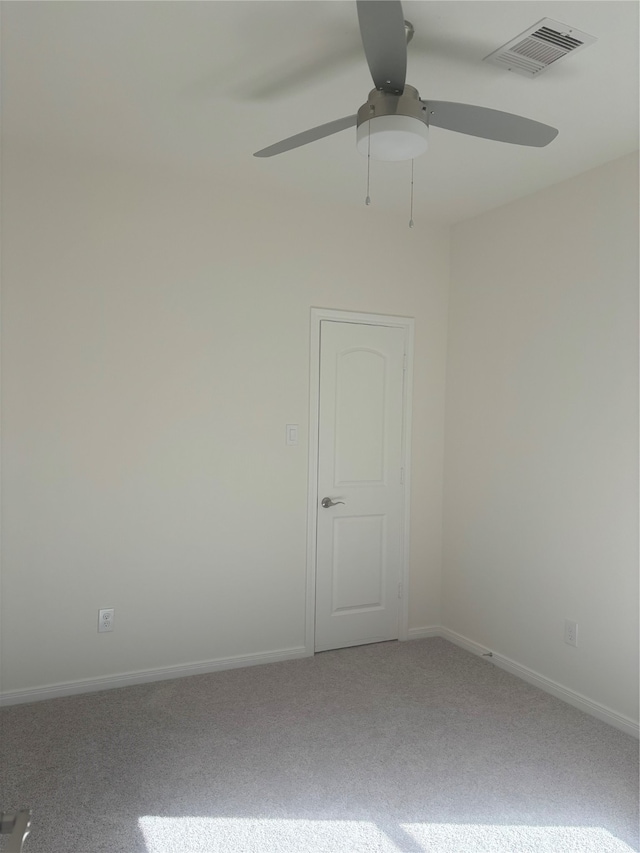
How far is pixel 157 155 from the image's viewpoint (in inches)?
126

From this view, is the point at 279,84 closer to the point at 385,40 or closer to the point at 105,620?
the point at 385,40

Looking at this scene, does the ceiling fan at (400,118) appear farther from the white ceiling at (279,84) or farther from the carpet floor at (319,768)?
the carpet floor at (319,768)

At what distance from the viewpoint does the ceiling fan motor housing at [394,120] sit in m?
2.00

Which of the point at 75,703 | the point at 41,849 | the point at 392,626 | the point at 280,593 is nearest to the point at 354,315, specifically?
the point at 280,593

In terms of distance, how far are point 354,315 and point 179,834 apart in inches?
112

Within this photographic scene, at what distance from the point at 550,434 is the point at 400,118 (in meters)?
2.06

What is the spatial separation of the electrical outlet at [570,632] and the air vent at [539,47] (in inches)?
101

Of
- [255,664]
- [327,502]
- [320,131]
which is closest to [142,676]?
[255,664]

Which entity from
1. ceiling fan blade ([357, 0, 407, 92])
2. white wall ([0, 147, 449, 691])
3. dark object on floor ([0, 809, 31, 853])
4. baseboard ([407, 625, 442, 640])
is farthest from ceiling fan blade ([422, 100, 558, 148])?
baseboard ([407, 625, 442, 640])

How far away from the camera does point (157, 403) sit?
3484 millimetres

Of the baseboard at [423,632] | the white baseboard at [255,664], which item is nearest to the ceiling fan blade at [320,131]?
the white baseboard at [255,664]

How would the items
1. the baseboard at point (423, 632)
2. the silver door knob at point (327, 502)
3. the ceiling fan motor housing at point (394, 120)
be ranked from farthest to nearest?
the baseboard at point (423, 632) → the silver door knob at point (327, 502) → the ceiling fan motor housing at point (394, 120)

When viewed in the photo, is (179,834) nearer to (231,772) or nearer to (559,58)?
(231,772)

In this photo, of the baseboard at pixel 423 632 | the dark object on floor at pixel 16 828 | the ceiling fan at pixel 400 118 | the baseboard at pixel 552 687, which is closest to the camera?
the dark object on floor at pixel 16 828
